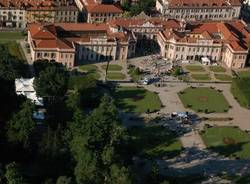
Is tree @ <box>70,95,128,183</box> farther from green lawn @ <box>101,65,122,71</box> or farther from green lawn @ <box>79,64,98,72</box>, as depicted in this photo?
green lawn @ <box>101,65,122,71</box>

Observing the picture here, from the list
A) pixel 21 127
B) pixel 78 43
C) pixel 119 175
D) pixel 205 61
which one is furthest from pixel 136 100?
pixel 119 175

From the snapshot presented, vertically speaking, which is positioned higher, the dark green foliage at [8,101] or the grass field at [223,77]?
the dark green foliage at [8,101]

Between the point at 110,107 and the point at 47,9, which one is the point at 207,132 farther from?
the point at 47,9

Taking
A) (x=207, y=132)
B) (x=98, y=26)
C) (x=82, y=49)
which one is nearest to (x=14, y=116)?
(x=207, y=132)

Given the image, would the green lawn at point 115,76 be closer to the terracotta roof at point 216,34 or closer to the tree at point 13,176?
the terracotta roof at point 216,34

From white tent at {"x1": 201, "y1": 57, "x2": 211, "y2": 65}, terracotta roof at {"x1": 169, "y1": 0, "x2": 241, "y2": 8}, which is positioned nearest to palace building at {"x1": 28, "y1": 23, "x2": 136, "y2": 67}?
white tent at {"x1": 201, "y1": 57, "x2": 211, "y2": 65}

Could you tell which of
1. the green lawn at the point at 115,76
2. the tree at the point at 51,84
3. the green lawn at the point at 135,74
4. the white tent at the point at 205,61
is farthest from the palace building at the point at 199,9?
the tree at the point at 51,84
